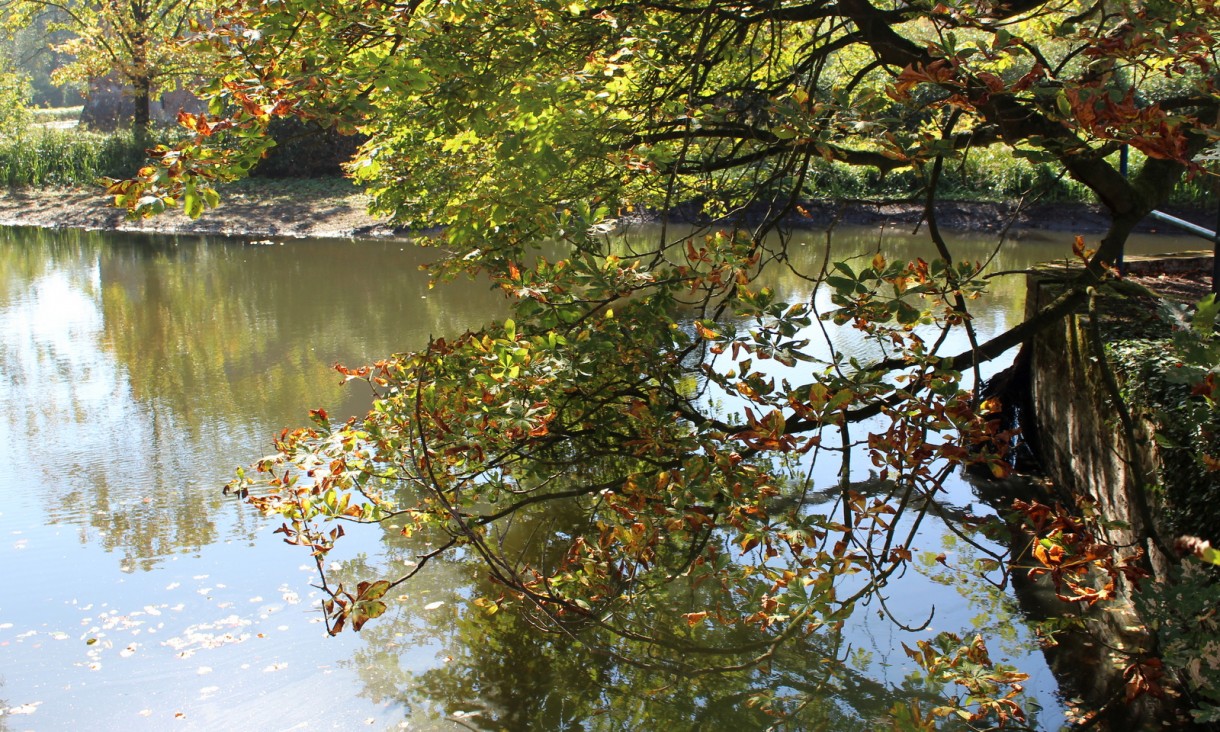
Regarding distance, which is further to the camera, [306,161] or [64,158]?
[306,161]

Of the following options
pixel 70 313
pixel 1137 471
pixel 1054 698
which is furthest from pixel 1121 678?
pixel 70 313

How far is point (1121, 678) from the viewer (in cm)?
390

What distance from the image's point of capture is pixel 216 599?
471 centimetres

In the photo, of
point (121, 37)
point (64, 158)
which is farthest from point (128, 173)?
point (121, 37)

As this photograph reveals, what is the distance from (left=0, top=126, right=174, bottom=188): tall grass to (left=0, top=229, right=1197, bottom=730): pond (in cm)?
1258

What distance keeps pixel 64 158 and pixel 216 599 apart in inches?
752

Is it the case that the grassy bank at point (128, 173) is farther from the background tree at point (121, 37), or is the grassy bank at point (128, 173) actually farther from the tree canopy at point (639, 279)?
the tree canopy at point (639, 279)

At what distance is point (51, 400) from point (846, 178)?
13.1m

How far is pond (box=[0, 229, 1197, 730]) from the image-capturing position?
3.94 metres

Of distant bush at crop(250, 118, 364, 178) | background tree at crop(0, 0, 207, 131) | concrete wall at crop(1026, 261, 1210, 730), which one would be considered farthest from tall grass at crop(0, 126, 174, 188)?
concrete wall at crop(1026, 261, 1210, 730)

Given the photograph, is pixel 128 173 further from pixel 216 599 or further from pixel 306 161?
pixel 216 599

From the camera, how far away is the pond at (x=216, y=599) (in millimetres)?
3936

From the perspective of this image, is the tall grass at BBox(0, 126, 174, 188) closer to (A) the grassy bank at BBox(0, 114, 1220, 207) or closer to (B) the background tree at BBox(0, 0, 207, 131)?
(A) the grassy bank at BBox(0, 114, 1220, 207)

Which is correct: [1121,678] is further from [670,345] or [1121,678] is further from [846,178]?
[846,178]
